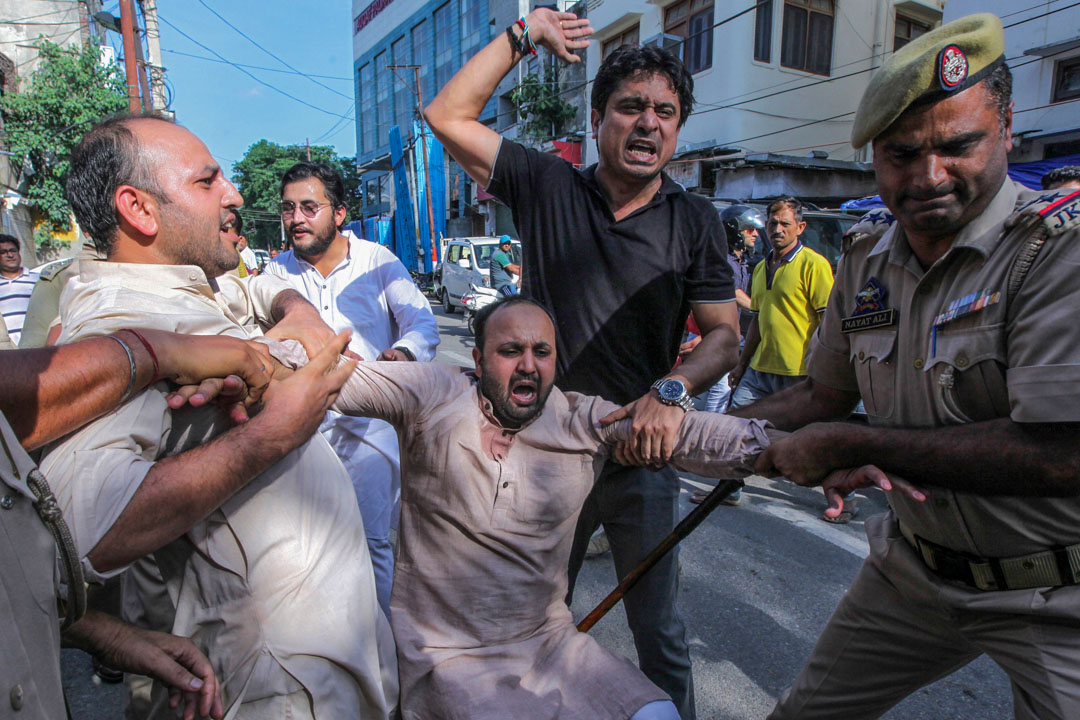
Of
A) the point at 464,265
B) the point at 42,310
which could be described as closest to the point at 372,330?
the point at 42,310

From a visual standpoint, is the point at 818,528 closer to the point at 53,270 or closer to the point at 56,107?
the point at 53,270

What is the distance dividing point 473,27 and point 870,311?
34200 millimetres

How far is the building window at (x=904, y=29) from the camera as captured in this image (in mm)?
17516

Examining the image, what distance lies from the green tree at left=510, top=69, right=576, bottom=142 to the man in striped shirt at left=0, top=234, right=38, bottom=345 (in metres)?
18.2

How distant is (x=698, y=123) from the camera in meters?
17.5

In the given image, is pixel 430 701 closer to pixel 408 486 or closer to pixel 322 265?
pixel 408 486

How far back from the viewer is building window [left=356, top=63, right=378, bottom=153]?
44.9 meters

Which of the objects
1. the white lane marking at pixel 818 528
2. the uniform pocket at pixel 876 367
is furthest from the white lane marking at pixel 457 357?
the uniform pocket at pixel 876 367

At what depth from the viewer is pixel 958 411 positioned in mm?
1534

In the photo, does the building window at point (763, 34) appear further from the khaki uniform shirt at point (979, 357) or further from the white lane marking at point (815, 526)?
the khaki uniform shirt at point (979, 357)

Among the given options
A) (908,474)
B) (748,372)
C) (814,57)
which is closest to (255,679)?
(908,474)

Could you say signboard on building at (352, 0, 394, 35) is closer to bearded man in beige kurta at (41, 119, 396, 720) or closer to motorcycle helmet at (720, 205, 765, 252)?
motorcycle helmet at (720, 205, 765, 252)

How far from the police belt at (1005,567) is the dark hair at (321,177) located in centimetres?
291

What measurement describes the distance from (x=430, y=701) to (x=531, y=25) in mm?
2203
